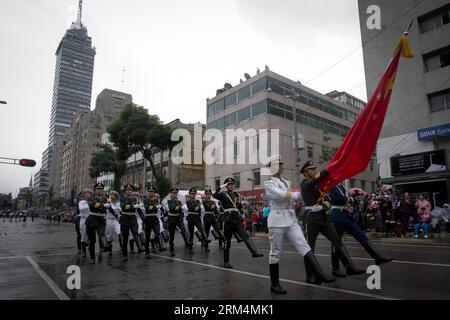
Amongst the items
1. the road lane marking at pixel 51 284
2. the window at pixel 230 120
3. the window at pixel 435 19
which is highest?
the window at pixel 435 19

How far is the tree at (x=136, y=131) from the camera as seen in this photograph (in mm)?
37344

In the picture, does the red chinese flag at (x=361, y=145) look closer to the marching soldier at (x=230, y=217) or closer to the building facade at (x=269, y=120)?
the marching soldier at (x=230, y=217)

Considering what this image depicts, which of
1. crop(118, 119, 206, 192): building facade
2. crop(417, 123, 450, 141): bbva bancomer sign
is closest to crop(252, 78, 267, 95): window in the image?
crop(118, 119, 206, 192): building facade

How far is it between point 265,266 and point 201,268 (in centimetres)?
148

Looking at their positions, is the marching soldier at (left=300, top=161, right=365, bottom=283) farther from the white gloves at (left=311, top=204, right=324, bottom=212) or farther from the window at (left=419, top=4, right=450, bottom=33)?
the window at (left=419, top=4, right=450, bottom=33)

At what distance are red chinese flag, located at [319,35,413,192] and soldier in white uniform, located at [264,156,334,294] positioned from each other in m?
0.77

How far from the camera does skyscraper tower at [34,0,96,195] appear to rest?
609ft

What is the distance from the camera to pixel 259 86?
38188mm

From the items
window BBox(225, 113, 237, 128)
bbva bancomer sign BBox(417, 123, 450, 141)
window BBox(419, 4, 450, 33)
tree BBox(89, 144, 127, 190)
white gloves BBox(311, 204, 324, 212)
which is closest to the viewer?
white gloves BBox(311, 204, 324, 212)

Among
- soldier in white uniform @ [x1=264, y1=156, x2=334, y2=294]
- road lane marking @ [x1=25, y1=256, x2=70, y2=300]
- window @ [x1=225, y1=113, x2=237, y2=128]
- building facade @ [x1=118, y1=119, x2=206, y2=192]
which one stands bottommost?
road lane marking @ [x1=25, y1=256, x2=70, y2=300]

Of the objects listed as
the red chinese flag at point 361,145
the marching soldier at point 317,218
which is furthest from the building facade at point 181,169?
the red chinese flag at point 361,145

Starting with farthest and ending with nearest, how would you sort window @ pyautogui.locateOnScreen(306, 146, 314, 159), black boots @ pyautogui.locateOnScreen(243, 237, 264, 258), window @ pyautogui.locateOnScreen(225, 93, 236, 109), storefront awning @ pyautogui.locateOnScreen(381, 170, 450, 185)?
1. window @ pyautogui.locateOnScreen(225, 93, 236, 109)
2. window @ pyautogui.locateOnScreen(306, 146, 314, 159)
3. storefront awning @ pyautogui.locateOnScreen(381, 170, 450, 185)
4. black boots @ pyautogui.locateOnScreen(243, 237, 264, 258)

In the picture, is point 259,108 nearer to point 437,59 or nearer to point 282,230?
point 437,59

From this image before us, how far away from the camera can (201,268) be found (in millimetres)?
8016
